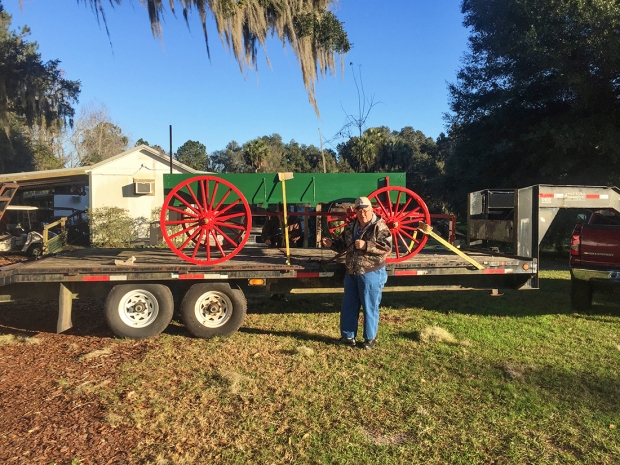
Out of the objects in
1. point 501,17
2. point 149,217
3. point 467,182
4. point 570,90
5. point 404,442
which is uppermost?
point 501,17

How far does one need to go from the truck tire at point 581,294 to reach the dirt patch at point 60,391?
19.4 ft

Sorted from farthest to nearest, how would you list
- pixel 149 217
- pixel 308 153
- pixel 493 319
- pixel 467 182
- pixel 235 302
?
pixel 308 153 < pixel 149 217 < pixel 467 182 < pixel 493 319 < pixel 235 302

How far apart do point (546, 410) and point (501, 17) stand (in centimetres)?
1281

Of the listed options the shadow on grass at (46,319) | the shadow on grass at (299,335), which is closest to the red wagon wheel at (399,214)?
the shadow on grass at (299,335)

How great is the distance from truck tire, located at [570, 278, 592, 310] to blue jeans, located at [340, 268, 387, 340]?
355 centimetres

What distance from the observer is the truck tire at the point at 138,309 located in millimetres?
5543

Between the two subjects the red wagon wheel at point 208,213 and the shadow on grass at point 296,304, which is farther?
the shadow on grass at point 296,304

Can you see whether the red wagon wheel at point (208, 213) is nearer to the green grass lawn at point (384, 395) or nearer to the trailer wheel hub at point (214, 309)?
the trailer wheel hub at point (214, 309)

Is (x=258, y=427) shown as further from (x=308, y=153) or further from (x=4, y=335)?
(x=308, y=153)

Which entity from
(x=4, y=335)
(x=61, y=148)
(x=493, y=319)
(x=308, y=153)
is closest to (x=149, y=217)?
(x=4, y=335)

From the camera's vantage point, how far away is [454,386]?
168 inches

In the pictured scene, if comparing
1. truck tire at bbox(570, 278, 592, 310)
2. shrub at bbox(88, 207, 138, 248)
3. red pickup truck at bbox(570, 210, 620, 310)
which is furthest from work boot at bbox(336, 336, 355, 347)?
shrub at bbox(88, 207, 138, 248)

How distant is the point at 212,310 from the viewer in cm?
571

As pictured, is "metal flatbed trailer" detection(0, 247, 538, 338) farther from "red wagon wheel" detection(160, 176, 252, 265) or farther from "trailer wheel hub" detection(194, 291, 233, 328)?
"red wagon wheel" detection(160, 176, 252, 265)
